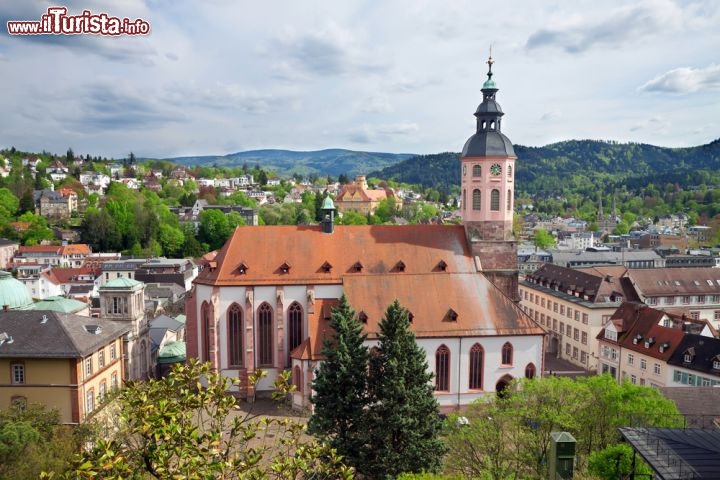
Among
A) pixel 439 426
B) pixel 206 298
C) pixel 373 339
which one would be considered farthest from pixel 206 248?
pixel 439 426

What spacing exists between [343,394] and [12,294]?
98.6 ft

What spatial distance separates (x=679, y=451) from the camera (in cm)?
1583

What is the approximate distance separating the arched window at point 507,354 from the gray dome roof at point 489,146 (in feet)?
46.7

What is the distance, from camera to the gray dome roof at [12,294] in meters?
43.8

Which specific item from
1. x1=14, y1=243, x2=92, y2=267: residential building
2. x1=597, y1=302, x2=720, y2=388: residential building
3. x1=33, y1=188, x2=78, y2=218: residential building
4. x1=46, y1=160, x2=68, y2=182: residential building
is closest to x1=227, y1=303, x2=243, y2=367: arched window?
x1=597, y1=302, x2=720, y2=388: residential building

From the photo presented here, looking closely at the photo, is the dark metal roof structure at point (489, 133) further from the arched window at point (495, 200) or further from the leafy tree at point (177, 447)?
the leafy tree at point (177, 447)

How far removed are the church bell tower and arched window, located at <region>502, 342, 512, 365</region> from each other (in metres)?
5.02

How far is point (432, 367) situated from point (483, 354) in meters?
3.72

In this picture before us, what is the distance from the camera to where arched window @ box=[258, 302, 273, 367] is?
139ft

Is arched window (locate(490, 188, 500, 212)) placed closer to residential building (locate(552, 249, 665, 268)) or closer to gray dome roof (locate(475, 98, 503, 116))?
gray dome roof (locate(475, 98, 503, 116))

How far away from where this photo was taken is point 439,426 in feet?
91.4

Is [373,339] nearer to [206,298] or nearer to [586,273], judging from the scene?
[206,298]

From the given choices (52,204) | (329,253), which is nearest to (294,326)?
(329,253)

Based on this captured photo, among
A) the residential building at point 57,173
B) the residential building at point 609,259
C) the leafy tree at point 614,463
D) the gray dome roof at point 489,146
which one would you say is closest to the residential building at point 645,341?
the gray dome roof at point 489,146
